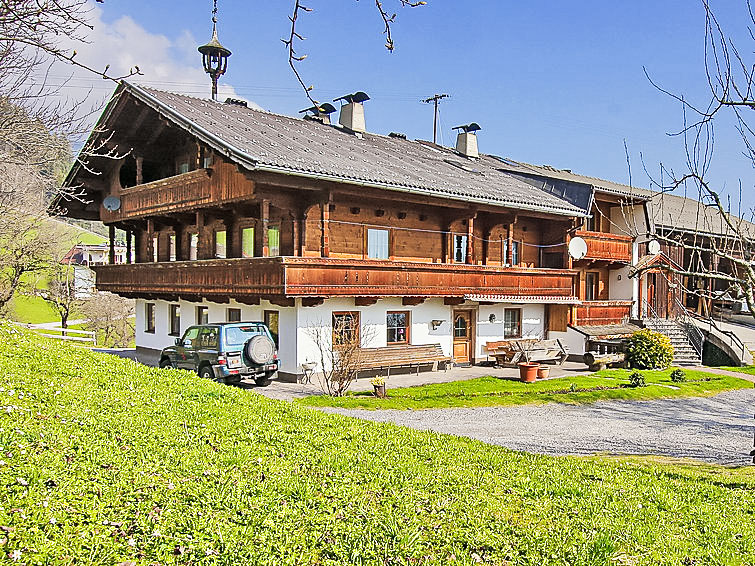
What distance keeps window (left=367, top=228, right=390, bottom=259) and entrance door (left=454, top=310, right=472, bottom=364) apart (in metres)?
3.77

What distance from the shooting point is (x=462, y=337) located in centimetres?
2372

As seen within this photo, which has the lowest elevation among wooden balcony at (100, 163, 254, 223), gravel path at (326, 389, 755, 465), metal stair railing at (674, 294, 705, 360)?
gravel path at (326, 389, 755, 465)

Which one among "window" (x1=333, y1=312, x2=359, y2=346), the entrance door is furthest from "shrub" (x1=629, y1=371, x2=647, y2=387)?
"window" (x1=333, y1=312, x2=359, y2=346)

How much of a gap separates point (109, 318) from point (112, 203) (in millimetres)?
21971

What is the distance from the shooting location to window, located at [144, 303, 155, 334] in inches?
1057

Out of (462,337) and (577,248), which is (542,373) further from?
(577,248)

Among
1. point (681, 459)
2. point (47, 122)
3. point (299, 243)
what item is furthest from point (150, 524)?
point (299, 243)

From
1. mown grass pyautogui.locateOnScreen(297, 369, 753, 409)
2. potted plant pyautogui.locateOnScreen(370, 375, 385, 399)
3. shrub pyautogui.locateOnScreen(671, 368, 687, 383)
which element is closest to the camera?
mown grass pyautogui.locateOnScreen(297, 369, 753, 409)

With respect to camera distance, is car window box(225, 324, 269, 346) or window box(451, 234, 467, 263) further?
window box(451, 234, 467, 263)

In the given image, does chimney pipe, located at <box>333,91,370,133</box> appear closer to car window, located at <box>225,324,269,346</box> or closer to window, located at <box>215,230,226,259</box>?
window, located at <box>215,230,226,259</box>

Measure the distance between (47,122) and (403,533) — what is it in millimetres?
7152

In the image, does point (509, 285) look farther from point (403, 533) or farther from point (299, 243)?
point (403, 533)

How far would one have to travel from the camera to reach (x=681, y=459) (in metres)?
11.1

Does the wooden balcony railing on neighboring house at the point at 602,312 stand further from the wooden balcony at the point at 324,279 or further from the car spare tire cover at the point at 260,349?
the car spare tire cover at the point at 260,349
